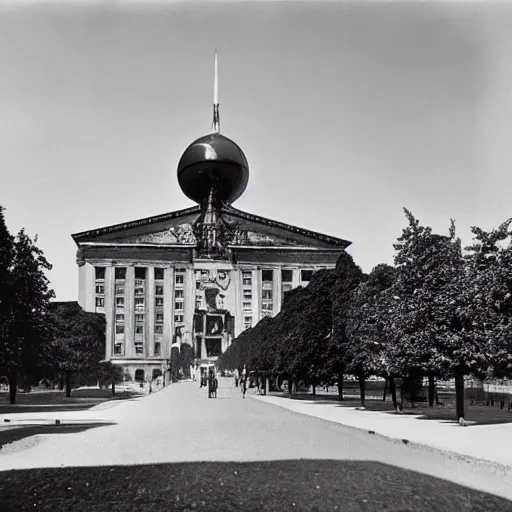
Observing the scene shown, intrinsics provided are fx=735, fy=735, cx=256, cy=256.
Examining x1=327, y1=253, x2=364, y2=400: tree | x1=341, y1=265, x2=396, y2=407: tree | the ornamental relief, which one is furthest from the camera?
the ornamental relief

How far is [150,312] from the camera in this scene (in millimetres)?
135125

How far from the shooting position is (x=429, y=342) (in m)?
25.9

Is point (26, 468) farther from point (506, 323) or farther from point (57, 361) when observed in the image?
point (57, 361)

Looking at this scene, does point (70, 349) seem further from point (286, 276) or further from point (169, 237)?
point (286, 276)

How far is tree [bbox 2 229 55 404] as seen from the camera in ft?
137

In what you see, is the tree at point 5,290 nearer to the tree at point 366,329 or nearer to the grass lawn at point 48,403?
the grass lawn at point 48,403

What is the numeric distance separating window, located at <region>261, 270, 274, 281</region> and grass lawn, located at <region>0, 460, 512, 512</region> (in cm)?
12694

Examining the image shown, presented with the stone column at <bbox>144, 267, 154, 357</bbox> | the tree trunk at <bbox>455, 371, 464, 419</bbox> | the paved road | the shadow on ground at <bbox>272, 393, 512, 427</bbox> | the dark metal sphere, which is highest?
the dark metal sphere

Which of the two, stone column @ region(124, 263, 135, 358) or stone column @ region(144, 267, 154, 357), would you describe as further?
stone column @ region(144, 267, 154, 357)

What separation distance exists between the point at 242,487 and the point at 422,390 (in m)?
32.1

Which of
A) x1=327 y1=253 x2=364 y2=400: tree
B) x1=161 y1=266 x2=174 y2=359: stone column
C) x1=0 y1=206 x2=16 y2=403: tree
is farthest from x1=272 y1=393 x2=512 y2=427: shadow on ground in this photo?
x1=161 y1=266 x2=174 y2=359: stone column

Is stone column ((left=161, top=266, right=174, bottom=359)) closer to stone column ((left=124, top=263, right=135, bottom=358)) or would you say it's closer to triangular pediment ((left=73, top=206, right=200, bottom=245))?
stone column ((left=124, top=263, right=135, bottom=358))

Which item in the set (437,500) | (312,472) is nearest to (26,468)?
(312,472)

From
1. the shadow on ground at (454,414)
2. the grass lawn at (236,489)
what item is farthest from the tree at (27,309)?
the grass lawn at (236,489)
